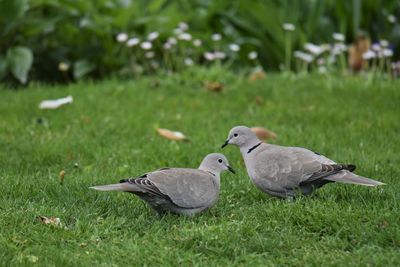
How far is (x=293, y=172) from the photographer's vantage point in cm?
509

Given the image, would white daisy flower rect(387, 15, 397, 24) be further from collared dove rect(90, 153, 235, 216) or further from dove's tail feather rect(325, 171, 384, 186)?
collared dove rect(90, 153, 235, 216)

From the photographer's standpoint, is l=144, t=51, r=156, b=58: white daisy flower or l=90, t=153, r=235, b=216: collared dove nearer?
l=90, t=153, r=235, b=216: collared dove

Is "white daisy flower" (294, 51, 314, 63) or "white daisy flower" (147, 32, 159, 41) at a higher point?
"white daisy flower" (147, 32, 159, 41)

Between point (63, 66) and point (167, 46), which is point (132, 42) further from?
point (63, 66)

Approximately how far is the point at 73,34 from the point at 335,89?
348 centimetres

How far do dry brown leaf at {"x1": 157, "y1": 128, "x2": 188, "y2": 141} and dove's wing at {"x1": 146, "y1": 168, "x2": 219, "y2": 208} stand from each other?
82.4 inches

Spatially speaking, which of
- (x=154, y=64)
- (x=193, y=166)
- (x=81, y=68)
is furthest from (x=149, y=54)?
(x=193, y=166)

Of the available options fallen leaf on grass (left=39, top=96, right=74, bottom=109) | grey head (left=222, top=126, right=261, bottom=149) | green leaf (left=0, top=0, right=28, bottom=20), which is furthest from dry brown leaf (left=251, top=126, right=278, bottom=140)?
green leaf (left=0, top=0, right=28, bottom=20)

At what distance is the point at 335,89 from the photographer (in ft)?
29.2

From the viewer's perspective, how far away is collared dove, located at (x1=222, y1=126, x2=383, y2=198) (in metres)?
4.96

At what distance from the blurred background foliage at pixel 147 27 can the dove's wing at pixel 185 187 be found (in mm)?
4679

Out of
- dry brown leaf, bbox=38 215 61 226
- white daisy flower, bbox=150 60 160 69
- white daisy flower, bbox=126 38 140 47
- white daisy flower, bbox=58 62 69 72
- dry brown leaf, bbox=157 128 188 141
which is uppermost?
dry brown leaf, bbox=38 215 61 226

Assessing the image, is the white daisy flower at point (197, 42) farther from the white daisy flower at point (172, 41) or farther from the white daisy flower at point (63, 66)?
the white daisy flower at point (63, 66)

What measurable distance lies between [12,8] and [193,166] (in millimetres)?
4087
